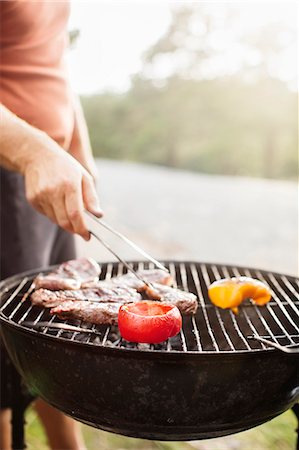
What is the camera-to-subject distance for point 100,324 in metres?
1.75

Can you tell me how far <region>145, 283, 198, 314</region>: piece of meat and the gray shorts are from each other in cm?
85

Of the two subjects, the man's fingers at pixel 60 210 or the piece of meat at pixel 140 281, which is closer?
the man's fingers at pixel 60 210

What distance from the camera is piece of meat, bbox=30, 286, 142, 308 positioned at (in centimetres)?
186

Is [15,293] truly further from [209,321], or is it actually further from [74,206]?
[209,321]

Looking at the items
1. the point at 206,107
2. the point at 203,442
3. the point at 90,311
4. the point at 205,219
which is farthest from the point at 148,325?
the point at 206,107

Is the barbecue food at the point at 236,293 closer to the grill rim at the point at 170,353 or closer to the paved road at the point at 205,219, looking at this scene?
the grill rim at the point at 170,353

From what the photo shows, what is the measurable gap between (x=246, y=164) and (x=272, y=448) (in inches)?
370

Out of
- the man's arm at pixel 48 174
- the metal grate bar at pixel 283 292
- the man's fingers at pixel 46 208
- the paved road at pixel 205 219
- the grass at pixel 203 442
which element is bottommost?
the paved road at pixel 205 219

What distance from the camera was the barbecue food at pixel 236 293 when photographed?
6.33ft

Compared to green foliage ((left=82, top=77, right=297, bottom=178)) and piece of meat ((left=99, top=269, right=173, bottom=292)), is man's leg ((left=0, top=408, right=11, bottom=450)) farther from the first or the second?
green foliage ((left=82, top=77, right=297, bottom=178))

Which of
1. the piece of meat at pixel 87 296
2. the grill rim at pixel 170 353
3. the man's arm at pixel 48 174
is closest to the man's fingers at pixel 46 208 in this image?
the man's arm at pixel 48 174

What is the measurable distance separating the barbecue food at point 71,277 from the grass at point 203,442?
4.98 feet

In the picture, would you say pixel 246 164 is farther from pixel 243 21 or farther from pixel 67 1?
pixel 67 1

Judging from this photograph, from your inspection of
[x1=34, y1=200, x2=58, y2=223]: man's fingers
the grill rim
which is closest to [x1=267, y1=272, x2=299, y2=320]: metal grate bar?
the grill rim
